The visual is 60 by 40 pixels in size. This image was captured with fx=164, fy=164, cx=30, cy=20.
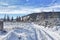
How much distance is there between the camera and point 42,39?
2688 mm

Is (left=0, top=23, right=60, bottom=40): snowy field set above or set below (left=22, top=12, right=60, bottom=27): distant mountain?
below

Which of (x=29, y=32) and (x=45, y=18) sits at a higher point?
(x=45, y=18)

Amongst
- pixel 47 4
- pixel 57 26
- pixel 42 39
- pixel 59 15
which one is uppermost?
pixel 47 4

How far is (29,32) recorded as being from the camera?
9.15 ft

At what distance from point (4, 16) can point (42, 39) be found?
76 cm

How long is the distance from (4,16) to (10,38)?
400mm

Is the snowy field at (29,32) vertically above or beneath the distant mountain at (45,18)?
beneath

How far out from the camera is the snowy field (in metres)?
2.71

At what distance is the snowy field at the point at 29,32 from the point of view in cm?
271

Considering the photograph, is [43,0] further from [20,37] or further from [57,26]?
[20,37]

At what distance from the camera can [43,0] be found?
286 centimetres

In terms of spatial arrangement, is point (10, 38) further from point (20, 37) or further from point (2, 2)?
point (2, 2)

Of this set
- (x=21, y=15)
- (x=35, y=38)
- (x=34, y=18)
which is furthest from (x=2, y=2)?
(x=35, y=38)

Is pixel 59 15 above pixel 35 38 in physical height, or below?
above
